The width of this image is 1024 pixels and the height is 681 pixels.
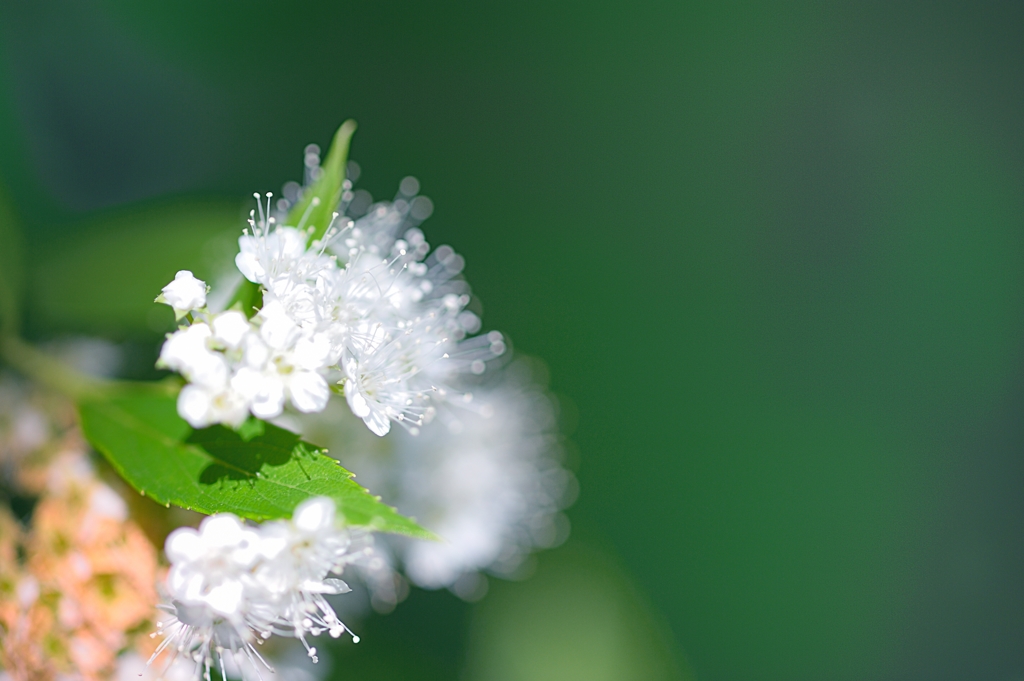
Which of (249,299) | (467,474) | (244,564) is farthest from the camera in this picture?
Result: (467,474)

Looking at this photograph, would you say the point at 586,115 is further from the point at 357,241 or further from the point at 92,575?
the point at 92,575

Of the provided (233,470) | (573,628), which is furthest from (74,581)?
(573,628)

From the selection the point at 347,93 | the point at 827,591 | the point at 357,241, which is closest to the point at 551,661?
the point at 827,591

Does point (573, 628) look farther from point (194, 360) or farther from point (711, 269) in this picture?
point (194, 360)

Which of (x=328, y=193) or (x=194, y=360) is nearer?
(x=194, y=360)

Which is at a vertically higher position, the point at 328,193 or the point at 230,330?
the point at 328,193

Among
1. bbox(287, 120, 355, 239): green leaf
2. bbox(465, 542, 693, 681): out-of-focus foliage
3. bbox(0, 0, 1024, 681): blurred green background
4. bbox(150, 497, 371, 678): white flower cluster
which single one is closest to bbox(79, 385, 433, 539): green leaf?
bbox(150, 497, 371, 678): white flower cluster

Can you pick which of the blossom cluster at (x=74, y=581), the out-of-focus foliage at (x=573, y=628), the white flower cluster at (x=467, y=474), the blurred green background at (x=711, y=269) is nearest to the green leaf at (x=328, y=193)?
the white flower cluster at (x=467, y=474)

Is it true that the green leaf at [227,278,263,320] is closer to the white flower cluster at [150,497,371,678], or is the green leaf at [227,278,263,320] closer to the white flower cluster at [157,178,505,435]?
the white flower cluster at [157,178,505,435]
